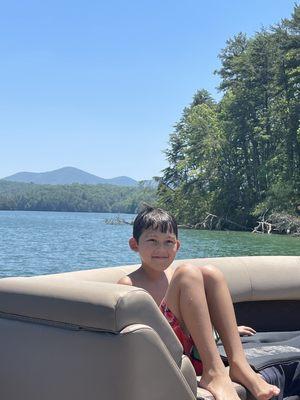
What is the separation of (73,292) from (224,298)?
60 cm

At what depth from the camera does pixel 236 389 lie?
2.13 m

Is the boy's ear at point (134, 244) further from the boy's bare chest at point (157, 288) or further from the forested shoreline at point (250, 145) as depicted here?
the forested shoreline at point (250, 145)

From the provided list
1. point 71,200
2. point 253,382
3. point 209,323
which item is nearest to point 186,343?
point 209,323

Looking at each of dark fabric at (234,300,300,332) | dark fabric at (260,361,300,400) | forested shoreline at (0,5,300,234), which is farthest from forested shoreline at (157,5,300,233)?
dark fabric at (260,361,300,400)

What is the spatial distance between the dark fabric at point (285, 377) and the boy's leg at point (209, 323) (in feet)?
0.40

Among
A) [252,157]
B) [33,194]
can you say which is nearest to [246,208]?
[252,157]

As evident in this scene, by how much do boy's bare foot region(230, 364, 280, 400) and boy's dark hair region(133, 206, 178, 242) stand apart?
612 mm

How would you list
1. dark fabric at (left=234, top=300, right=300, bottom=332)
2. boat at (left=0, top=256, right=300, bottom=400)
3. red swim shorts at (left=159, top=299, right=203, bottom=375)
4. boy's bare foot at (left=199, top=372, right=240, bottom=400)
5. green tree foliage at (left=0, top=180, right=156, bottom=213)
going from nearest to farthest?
boat at (left=0, top=256, right=300, bottom=400)
boy's bare foot at (left=199, top=372, right=240, bottom=400)
red swim shorts at (left=159, top=299, right=203, bottom=375)
dark fabric at (left=234, top=300, right=300, bottom=332)
green tree foliage at (left=0, top=180, right=156, bottom=213)

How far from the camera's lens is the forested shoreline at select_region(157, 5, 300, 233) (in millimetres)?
37281

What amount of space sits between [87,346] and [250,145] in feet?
134

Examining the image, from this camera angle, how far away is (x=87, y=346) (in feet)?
5.95

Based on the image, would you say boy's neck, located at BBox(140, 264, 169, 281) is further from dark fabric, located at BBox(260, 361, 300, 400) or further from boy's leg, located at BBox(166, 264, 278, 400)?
dark fabric, located at BBox(260, 361, 300, 400)

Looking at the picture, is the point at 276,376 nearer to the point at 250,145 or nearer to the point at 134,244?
the point at 134,244

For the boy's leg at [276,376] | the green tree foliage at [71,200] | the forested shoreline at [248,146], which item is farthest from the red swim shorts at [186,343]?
the green tree foliage at [71,200]
